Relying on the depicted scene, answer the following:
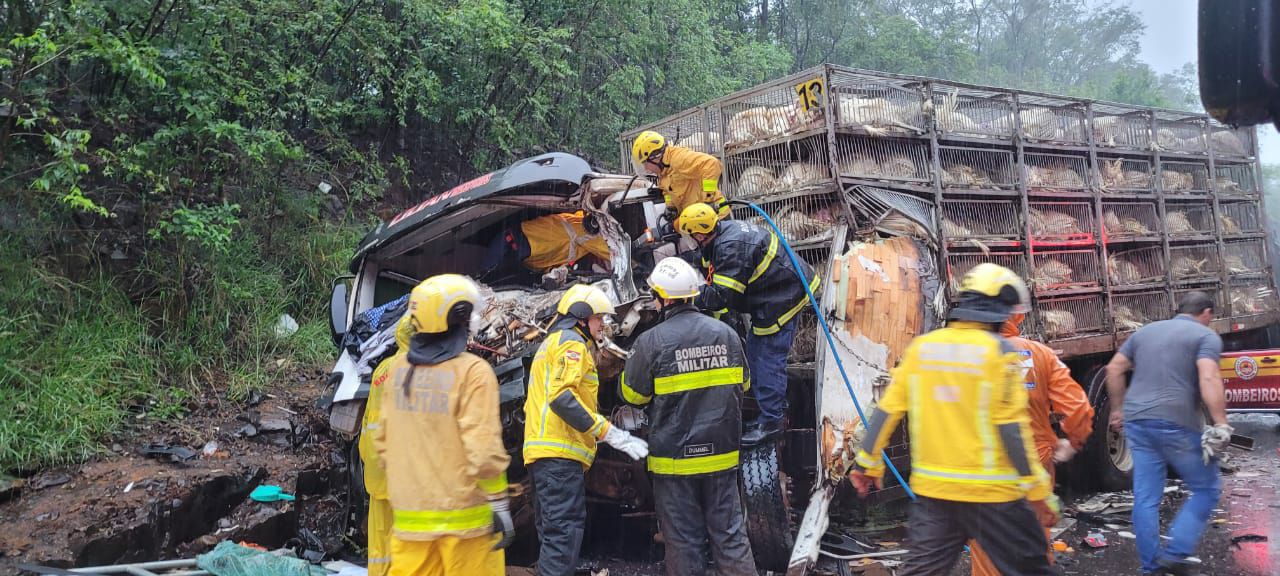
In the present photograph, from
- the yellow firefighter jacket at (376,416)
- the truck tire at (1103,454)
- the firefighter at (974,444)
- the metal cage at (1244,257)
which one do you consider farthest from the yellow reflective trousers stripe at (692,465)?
the metal cage at (1244,257)

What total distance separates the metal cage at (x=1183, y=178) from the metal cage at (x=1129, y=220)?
0.91 ft

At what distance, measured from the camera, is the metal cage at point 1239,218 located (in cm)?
734

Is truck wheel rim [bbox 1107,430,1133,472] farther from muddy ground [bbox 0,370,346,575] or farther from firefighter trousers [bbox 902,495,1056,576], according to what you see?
muddy ground [bbox 0,370,346,575]

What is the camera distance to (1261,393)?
266 inches

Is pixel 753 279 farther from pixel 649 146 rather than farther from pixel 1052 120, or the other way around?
pixel 1052 120

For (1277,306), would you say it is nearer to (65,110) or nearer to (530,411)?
(530,411)


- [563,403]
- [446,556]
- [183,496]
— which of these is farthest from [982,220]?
[183,496]

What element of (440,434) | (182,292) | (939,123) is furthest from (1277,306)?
(182,292)

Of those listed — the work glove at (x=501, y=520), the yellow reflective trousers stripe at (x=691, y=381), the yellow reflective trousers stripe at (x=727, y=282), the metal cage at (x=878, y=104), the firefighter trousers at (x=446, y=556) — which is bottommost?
the firefighter trousers at (x=446, y=556)

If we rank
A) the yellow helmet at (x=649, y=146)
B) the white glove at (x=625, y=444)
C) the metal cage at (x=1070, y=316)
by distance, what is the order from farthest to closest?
1. the metal cage at (x=1070, y=316)
2. the yellow helmet at (x=649, y=146)
3. the white glove at (x=625, y=444)

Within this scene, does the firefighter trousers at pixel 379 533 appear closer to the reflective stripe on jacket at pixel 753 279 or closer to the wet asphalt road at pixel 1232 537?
the reflective stripe on jacket at pixel 753 279

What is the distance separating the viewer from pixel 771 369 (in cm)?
457

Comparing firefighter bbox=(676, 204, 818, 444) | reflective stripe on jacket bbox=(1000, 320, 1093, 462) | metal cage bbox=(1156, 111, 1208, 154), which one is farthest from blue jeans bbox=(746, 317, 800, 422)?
metal cage bbox=(1156, 111, 1208, 154)

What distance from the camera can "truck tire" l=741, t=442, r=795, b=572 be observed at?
4.20 metres
